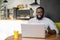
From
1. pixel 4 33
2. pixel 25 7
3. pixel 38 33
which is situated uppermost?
pixel 25 7

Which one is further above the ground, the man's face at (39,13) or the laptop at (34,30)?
the man's face at (39,13)

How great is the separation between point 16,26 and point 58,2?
1305mm

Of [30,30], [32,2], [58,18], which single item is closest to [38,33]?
[30,30]

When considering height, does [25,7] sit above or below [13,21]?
above

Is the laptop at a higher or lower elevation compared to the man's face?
lower

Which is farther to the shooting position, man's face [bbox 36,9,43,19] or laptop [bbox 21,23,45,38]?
man's face [bbox 36,9,43,19]

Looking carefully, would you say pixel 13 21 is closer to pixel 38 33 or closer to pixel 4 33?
pixel 4 33

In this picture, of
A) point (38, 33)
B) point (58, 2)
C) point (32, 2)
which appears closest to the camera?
point (38, 33)

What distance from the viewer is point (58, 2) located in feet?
13.3

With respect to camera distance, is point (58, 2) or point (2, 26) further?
point (2, 26)

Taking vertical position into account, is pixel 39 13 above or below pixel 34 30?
above

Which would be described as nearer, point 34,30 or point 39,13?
point 34,30

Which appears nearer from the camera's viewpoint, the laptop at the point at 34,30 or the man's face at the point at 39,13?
the laptop at the point at 34,30

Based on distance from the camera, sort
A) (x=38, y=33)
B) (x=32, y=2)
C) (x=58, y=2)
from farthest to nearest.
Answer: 1. (x=32, y=2)
2. (x=58, y=2)
3. (x=38, y=33)
